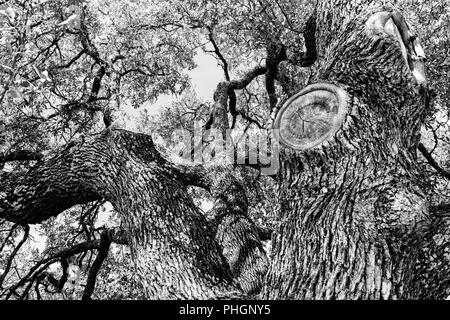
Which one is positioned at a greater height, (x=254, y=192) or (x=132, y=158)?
(x=254, y=192)

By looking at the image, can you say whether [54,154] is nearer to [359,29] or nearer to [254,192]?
[359,29]

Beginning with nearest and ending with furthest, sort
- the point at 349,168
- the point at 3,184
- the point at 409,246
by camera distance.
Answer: the point at 409,246
the point at 349,168
the point at 3,184

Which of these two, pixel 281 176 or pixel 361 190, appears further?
pixel 281 176

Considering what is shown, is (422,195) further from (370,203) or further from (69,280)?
(69,280)

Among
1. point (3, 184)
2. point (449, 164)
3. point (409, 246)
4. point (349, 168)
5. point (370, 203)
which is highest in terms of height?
point (449, 164)

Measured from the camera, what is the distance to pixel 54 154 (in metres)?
4.64
